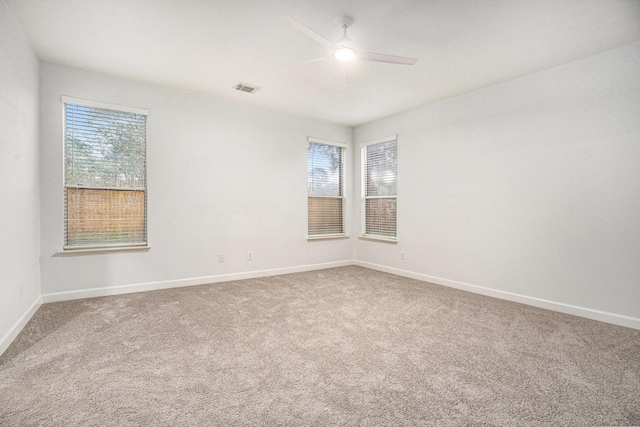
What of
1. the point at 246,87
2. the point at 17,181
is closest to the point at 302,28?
the point at 246,87

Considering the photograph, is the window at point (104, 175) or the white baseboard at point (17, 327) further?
the window at point (104, 175)

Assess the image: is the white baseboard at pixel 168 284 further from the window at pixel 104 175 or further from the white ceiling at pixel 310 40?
the white ceiling at pixel 310 40

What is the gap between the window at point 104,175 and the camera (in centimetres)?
354

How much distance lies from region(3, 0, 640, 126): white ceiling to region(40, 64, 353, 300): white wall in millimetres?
333

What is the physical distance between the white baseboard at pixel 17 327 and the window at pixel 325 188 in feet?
11.7

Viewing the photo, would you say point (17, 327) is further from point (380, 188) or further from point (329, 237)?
point (380, 188)

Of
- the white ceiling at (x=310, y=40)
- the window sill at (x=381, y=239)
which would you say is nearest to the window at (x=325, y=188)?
the window sill at (x=381, y=239)

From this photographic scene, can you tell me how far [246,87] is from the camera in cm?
397

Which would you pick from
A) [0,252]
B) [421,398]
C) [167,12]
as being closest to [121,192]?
[0,252]

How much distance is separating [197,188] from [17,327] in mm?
2302

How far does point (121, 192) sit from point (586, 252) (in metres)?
5.22

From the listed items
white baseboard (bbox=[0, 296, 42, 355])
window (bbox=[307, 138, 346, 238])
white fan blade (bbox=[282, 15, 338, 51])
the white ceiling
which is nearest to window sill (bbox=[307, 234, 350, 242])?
window (bbox=[307, 138, 346, 238])

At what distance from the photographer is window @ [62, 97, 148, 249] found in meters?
3.54

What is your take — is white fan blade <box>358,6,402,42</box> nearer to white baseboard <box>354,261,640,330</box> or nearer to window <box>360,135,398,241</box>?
window <box>360,135,398,241</box>
